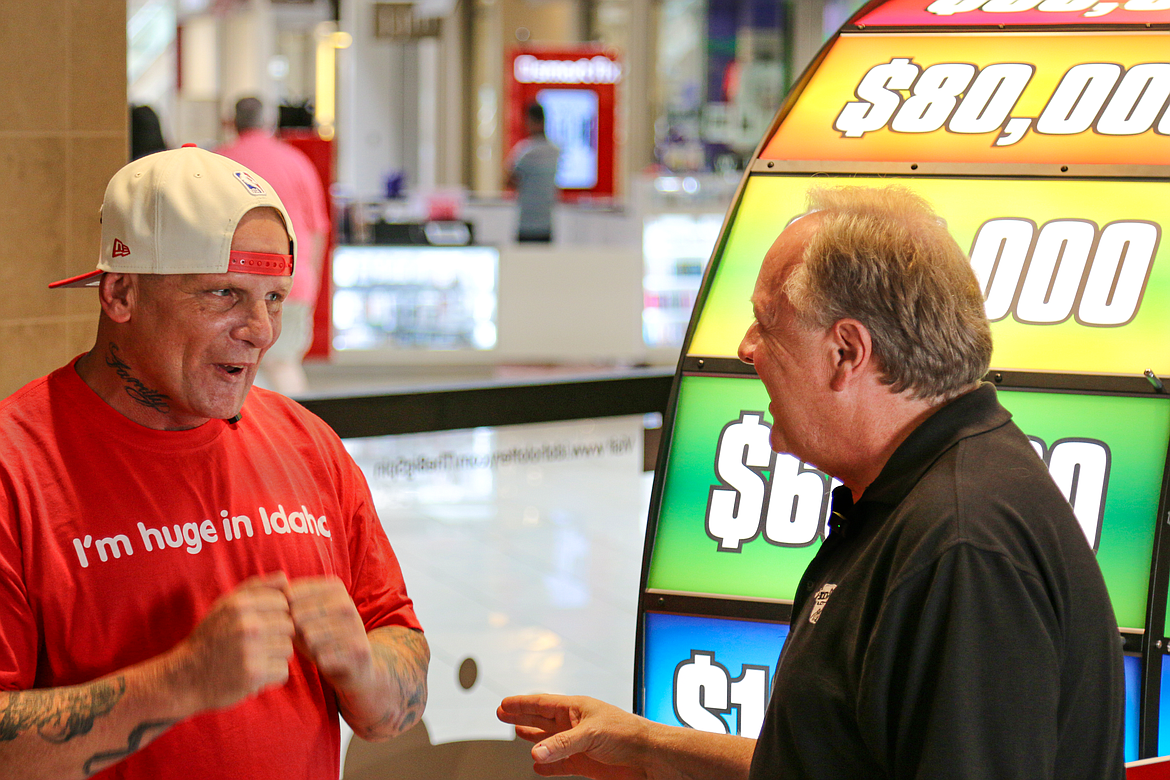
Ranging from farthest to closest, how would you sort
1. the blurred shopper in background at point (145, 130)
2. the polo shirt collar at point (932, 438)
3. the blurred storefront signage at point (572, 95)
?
the blurred storefront signage at point (572, 95)
the blurred shopper in background at point (145, 130)
the polo shirt collar at point (932, 438)

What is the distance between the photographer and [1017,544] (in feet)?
3.45

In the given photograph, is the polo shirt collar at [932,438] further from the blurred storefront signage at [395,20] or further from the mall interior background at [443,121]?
the blurred storefront signage at [395,20]

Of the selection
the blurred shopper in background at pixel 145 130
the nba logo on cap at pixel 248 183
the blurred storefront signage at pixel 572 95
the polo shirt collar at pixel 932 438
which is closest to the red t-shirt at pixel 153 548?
the nba logo on cap at pixel 248 183

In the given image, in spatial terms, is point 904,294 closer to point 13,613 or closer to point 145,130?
point 13,613

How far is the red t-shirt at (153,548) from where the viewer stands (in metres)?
1.23

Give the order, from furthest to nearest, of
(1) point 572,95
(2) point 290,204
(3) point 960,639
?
(1) point 572,95 < (2) point 290,204 < (3) point 960,639

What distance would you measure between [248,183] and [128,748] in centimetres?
60

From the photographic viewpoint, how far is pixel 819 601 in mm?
1216

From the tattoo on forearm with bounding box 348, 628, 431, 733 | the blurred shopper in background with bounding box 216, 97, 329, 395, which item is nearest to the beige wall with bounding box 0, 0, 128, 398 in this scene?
the tattoo on forearm with bounding box 348, 628, 431, 733

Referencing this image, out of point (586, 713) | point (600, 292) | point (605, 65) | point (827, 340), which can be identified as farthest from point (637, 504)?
point (605, 65)

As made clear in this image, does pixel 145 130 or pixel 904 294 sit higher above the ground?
pixel 145 130

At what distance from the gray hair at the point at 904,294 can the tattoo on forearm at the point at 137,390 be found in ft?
2.28

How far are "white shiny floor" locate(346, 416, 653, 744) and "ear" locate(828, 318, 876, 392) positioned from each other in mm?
2116

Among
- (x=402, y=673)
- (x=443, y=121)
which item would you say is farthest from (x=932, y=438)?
(x=443, y=121)
